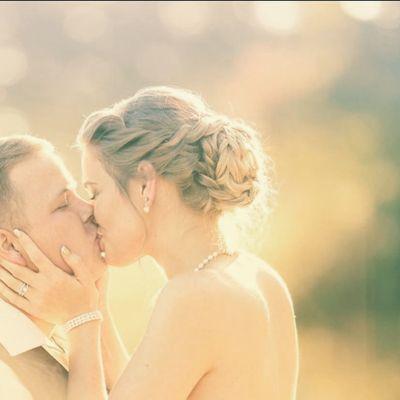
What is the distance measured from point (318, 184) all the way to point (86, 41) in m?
4.88

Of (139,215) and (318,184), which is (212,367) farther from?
(318,184)

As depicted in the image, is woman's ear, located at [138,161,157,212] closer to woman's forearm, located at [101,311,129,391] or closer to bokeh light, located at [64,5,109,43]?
woman's forearm, located at [101,311,129,391]

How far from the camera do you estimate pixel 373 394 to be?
1146 cm

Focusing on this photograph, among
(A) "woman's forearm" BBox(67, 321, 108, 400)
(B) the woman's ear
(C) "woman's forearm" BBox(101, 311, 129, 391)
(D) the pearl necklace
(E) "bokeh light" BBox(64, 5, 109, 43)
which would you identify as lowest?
(E) "bokeh light" BBox(64, 5, 109, 43)

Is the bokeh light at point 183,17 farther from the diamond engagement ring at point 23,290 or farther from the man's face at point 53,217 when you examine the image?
the diamond engagement ring at point 23,290

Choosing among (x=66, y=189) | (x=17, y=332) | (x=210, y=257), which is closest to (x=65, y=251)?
(x=66, y=189)

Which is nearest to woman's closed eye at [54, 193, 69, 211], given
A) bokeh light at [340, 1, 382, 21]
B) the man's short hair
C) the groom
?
the groom

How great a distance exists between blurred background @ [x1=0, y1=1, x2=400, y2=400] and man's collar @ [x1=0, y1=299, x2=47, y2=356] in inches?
255

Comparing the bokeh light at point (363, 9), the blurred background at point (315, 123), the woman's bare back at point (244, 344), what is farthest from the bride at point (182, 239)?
the bokeh light at point (363, 9)

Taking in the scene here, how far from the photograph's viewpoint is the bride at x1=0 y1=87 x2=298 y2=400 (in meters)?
3.53

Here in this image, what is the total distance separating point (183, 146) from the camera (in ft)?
12.7

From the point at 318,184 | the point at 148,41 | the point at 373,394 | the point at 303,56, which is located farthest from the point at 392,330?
the point at 148,41

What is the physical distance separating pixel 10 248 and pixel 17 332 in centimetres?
45

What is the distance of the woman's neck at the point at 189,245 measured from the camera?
381 cm
